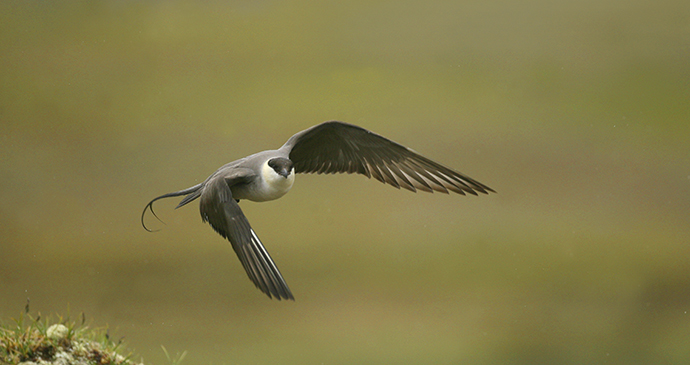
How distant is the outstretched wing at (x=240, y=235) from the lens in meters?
2.54

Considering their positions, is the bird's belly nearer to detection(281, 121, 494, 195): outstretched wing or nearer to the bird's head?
the bird's head

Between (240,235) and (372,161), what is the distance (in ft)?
3.36

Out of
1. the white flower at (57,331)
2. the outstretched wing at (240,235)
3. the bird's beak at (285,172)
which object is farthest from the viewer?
the white flower at (57,331)

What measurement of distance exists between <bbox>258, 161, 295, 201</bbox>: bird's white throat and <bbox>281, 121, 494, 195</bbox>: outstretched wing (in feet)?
1.22

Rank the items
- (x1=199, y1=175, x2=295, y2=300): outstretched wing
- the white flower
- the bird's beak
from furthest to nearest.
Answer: the white flower
the bird's beak
(x1=199, y1=175, x2=295, y2=300): outstretched wing

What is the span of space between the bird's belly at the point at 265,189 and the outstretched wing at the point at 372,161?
374 millimetres

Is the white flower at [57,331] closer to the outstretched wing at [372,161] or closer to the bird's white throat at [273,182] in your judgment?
the bird's white throat at [273,182]

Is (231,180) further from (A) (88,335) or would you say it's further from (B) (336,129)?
(A) (88,335)

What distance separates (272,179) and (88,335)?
148 cm

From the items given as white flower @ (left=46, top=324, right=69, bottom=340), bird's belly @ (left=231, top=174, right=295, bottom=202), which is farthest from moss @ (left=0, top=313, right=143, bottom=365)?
bird's belly @ (left=231, top=174, right=295, bottom=202)

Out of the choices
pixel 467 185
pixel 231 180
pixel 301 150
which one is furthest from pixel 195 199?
pixel 467 185

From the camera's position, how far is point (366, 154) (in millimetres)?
3367

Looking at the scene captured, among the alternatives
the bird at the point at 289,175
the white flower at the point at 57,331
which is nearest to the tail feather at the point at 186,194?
the bird at the point at 289,175

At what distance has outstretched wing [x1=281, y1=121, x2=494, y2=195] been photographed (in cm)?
317
